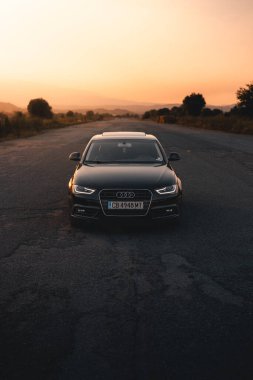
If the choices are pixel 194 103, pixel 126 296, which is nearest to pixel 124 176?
pixel 126 296

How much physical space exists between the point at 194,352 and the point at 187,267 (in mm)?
1976

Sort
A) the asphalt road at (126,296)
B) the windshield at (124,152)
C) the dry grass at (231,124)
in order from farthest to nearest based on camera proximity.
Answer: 1. the dry grass at (231,124)
2. the windshield at (124,152)
3. the asphalt road at (126,296)

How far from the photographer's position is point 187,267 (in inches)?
211

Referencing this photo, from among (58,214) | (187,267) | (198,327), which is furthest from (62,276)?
A: (58,214)

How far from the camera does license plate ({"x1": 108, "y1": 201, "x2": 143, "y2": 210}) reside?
6.69 m

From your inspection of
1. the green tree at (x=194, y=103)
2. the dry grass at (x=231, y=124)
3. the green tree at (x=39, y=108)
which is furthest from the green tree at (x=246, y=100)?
the green tree at (x=39, y=108)

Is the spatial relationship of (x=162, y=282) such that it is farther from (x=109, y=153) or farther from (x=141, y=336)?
(x=109, y=153)

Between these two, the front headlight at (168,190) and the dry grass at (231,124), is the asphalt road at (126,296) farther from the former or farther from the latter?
the dry grass at (231,124)

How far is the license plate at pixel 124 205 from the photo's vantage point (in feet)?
21.9

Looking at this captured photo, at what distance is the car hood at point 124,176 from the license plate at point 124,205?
0.24m

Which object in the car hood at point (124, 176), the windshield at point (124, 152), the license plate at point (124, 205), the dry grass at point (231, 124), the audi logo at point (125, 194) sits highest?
the windshield at point (124, 152)

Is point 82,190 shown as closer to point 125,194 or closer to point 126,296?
point 125,194

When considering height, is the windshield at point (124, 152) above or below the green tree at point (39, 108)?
above

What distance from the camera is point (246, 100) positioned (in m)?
47.9
